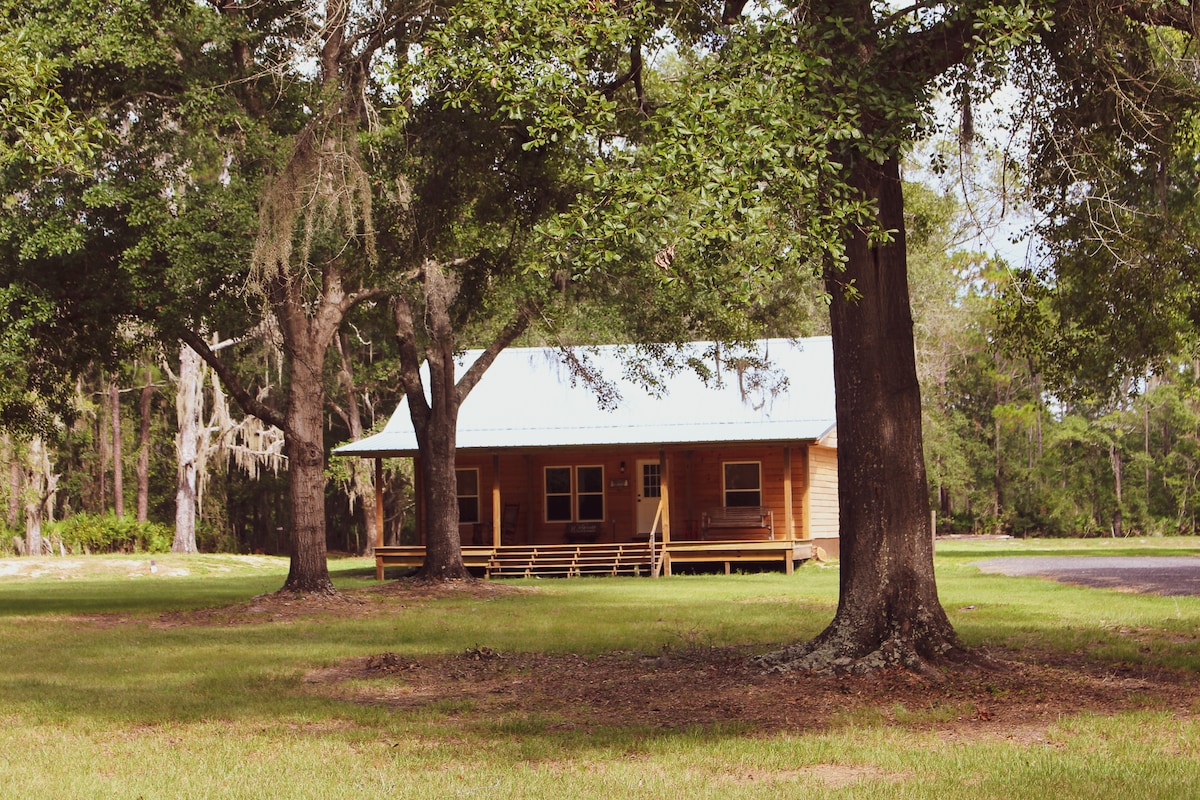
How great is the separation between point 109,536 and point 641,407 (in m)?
19.5

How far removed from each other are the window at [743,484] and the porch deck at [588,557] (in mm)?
1581

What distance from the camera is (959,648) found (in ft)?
30.9

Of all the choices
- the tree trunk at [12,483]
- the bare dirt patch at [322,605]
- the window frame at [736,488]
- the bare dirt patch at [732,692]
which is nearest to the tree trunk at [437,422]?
the bare dirt patch at [322,605]

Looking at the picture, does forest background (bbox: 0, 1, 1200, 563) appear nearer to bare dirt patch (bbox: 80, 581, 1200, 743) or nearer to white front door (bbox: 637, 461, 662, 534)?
white front door (bbox: 637, 461, 662, 534)

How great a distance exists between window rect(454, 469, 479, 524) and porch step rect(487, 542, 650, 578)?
9.56 ft

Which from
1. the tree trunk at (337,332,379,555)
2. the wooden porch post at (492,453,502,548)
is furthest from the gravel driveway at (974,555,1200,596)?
the tree trunk at (337,332,379,555)

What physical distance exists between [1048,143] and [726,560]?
51.6ft

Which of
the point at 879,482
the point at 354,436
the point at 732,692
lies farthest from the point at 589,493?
the point at 732,692

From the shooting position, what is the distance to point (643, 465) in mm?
28328

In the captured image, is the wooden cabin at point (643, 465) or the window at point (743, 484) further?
the window at point (743, 484)

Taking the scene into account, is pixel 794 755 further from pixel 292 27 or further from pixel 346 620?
pixel 292 27

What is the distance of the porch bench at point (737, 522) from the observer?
26750 millimetres

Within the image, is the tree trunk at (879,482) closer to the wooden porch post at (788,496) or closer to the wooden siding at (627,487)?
the wooden porch post at (788,496)

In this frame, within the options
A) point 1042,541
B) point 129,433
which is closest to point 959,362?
point 1042,541
